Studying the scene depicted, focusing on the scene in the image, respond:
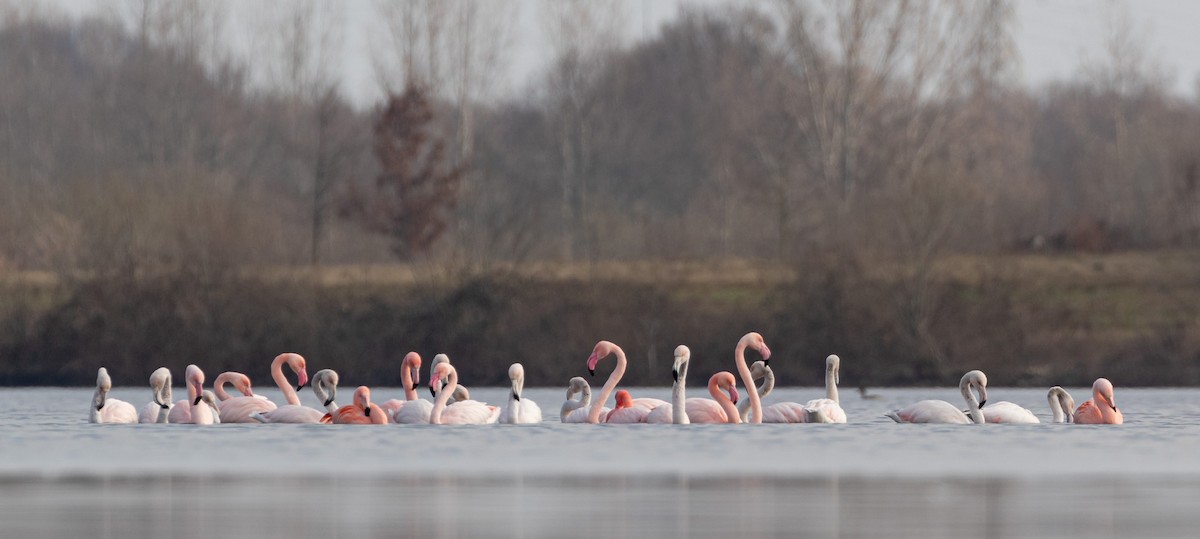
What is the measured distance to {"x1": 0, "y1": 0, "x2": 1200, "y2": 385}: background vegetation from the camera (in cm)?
3916

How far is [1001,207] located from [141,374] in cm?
1781

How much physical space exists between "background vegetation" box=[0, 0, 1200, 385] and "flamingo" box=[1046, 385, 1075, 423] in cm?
1308

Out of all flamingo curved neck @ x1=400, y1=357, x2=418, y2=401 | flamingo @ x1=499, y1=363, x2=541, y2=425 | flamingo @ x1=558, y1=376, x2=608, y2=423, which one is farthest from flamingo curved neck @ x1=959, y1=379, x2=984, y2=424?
flamingo curved neck @ x1=400, y1=357, x2=418, y2=401

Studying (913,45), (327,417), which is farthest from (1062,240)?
(327,417)

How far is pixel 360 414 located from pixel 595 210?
871 inches

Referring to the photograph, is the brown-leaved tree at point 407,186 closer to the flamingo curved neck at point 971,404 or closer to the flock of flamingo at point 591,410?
the flock of flamingo at point 591,410

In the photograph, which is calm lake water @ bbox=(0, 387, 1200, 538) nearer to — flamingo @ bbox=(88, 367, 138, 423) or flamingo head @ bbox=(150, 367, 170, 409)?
flamingo @ bbox=(88, 367, 138, 423)

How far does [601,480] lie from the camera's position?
1612 cm

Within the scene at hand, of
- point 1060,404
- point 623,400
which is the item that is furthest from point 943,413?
point 623,400

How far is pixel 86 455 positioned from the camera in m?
19.0

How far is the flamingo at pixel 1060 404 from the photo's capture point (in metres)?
24.0

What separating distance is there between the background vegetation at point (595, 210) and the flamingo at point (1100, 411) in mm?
13811

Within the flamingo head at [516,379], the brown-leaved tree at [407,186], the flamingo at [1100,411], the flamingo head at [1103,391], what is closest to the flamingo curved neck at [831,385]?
the flamingo at [1100,411]

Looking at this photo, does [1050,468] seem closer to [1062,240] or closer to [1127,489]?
[1127,489]
